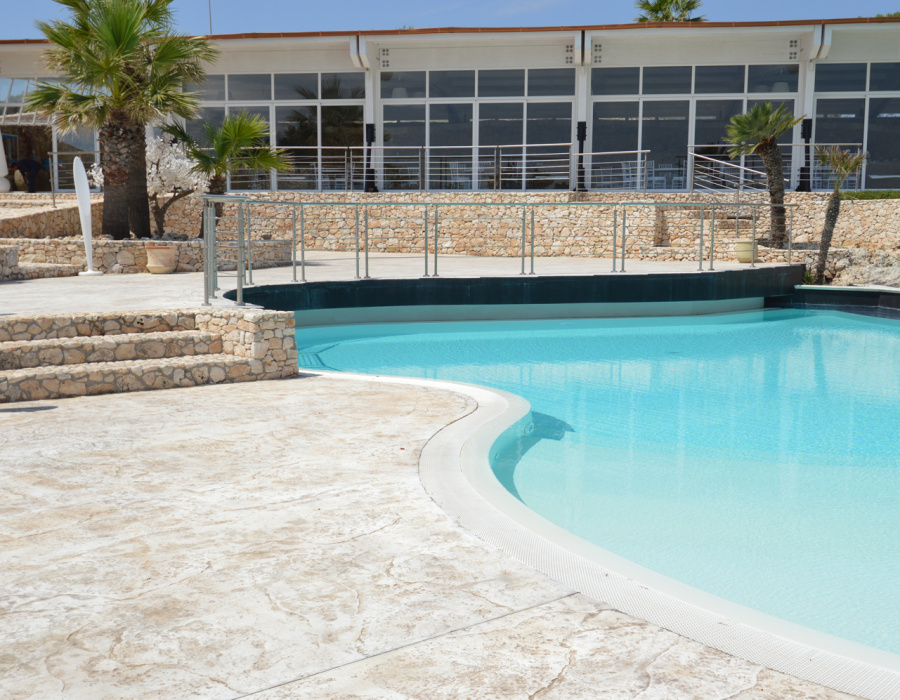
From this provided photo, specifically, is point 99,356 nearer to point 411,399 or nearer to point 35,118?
point 411,399

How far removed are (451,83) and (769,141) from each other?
8100mm

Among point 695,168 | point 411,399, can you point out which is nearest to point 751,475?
point 411,399

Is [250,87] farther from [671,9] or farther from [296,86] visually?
[671,9]

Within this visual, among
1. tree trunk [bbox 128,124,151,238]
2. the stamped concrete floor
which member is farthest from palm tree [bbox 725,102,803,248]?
the stamped concrete floor

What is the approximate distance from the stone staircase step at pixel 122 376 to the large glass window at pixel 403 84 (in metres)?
15.2

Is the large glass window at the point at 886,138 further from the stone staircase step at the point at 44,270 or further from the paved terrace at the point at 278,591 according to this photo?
the paved terrace at the point at 278,591

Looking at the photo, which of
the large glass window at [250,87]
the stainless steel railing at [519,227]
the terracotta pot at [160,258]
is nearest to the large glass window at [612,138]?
the stainless steel railing at [519,227]

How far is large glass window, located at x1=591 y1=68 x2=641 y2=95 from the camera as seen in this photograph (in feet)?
64.9

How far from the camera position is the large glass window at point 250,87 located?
20.9m

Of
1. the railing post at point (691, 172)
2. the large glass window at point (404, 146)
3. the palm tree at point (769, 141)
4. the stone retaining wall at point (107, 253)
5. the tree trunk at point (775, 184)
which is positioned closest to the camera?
the stone retaining wall at point (107, 253)

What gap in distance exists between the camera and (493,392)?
6.01 meters

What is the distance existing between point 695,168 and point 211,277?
1433 cm

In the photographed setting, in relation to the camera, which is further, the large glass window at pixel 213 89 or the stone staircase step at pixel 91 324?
the large glass window at pixel 213 89

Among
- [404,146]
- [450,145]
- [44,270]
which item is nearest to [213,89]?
[404,146]
